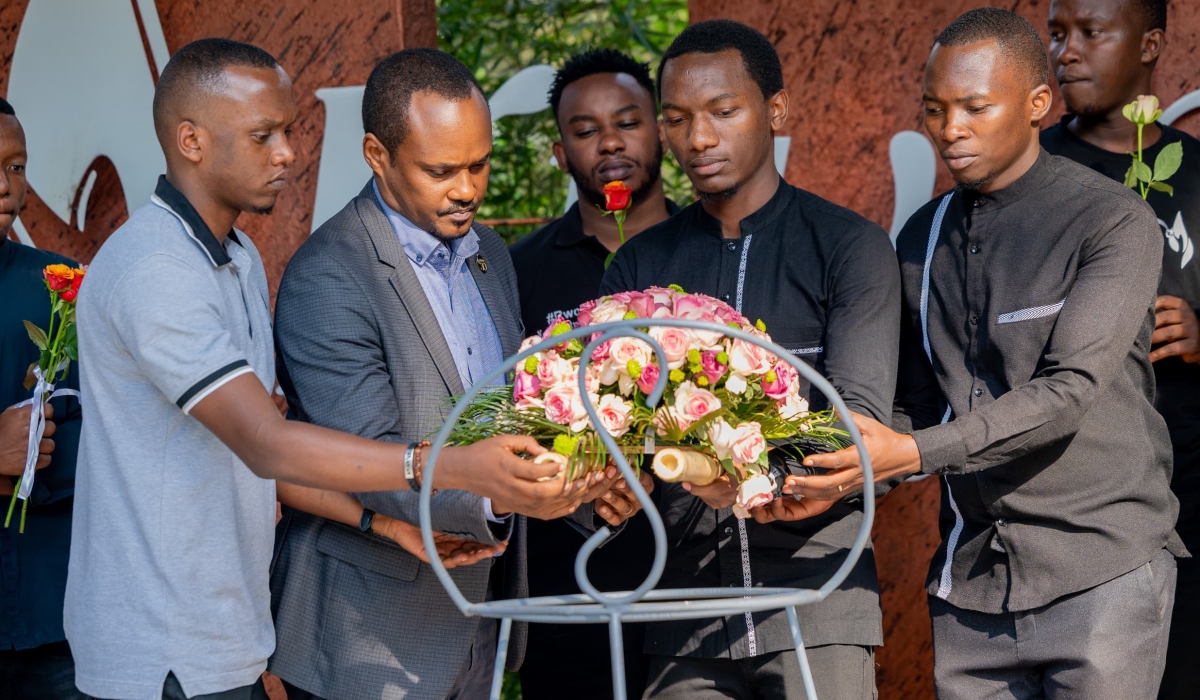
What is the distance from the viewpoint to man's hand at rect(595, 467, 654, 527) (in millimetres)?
2736

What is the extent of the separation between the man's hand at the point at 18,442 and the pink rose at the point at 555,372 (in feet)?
5.23

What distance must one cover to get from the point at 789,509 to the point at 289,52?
2824 millimetres

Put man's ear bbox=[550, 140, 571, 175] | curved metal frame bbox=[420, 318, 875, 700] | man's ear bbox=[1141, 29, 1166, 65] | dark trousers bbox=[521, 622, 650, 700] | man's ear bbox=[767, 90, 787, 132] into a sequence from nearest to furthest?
curved metal frame bbox=[420, 318, 875, 700] < man's ear bbox=[767, 90, 787, 132] < man's ear bbox=[1141, 29, 1166, 65] < dark trousers bbox=[521, 622, 650, 700] < man's ear bbox=[550, 140, 571, 175]

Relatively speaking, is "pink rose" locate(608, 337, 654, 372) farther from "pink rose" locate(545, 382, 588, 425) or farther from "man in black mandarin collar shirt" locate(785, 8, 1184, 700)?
"man in black mandarin collar shirt" locate(785, 8, 1184, 700)

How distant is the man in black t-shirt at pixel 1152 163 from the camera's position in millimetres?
3525

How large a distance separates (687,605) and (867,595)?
1067mm

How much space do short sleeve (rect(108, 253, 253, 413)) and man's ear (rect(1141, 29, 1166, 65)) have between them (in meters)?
2.84

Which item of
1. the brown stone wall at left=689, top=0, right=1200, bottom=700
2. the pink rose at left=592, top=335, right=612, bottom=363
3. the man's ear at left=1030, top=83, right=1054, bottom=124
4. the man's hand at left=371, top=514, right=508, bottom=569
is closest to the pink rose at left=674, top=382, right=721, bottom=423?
the pink rose at left=592, top=335, right=612, bottom=363

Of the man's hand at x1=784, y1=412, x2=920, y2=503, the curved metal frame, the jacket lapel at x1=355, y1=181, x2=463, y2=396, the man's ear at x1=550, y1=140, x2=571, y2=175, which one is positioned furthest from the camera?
the man's ear at x1=550, y1=140, x2=571, y2=175

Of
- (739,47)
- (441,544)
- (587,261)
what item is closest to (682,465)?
(441,544)

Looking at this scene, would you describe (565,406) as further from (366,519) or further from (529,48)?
(529,48)

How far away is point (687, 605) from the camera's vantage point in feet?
6.74

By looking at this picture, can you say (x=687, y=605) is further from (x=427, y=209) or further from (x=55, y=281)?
(x=55, y=281)

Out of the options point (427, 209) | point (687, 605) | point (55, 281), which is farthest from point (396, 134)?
point (687, 605)
